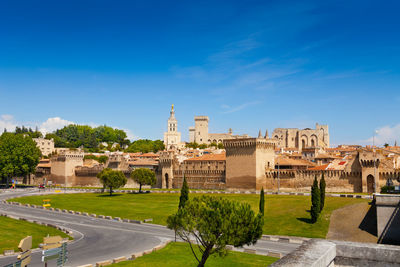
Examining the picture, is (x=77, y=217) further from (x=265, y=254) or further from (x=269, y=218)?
(x=265, y=254)

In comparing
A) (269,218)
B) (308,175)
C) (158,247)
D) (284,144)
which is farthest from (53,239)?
(284,144)

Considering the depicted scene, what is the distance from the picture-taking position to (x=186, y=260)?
3350 centimetres

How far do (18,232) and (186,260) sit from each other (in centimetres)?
2065

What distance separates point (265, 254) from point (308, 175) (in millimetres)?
45050

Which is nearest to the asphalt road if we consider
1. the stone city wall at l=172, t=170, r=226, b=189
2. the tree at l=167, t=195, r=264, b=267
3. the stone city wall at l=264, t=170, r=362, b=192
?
the tree at l=167, t=195, r=264, b=267

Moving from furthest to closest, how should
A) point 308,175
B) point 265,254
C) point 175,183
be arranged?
point 175,183 < point 308,175 < point 265,254

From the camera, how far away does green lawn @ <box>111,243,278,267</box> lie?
104 ft

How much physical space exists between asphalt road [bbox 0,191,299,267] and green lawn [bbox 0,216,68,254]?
2.89m

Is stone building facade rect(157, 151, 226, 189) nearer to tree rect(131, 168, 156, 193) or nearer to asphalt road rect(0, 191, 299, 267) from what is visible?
tree rect(131, 168, 156, 193)

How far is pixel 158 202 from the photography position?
71500mm

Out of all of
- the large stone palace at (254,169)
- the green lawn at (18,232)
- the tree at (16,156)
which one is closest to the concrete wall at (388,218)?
the large stone palace at (254,169)

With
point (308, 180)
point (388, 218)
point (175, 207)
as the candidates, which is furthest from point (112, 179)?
point (388, 218)

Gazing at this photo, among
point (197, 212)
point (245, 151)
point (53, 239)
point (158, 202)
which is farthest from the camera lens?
point (245, 151)

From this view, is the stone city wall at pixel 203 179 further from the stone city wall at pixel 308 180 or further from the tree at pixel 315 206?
the tree at pixel 315 206
